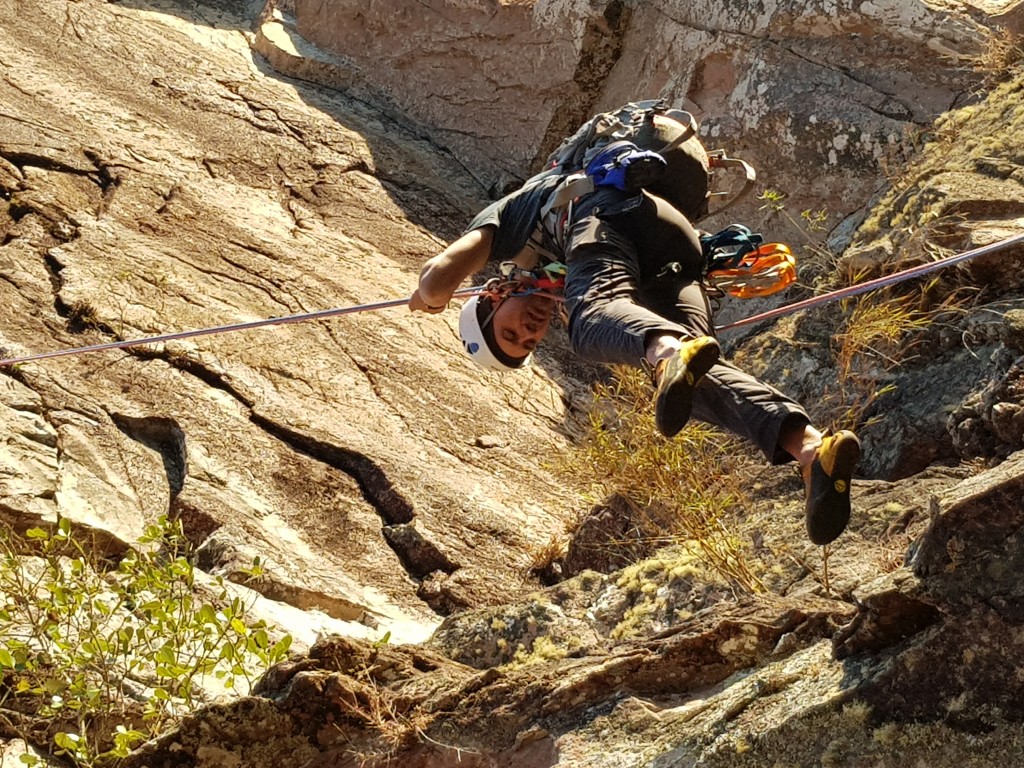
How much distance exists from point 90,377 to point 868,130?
4.23m

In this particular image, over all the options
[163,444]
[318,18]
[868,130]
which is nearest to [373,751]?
[163,444]

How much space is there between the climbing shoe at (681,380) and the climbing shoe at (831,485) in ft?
1.08

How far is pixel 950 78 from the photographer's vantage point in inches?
294

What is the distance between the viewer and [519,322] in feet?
15.1

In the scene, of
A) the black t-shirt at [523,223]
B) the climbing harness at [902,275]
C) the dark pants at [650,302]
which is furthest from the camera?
the black t-shirt at [523,223]

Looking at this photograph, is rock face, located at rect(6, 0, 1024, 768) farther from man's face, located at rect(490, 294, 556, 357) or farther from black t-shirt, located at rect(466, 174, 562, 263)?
black t-shirt, located at rect(466, 174, 562, 263)

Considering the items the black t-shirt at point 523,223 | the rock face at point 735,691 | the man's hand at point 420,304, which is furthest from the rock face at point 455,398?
the black t-shirt at point 523,223

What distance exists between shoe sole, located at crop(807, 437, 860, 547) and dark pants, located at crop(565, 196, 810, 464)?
0.22m

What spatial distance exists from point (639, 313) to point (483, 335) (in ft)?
3.21

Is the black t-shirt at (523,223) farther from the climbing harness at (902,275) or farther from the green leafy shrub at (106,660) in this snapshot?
the green leafy shrub at (106,660)

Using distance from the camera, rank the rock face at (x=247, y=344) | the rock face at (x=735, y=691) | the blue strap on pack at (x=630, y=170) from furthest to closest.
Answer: the rock face at (x=247, y=344) → the blue strap on pack at (x=630, y=170) → the rock face at (x=735, y=691)

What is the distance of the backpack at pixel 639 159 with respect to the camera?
4254mm

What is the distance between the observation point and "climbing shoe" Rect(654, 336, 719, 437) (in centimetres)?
332

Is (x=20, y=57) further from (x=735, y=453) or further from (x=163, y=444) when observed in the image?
(x=735, y=453)
